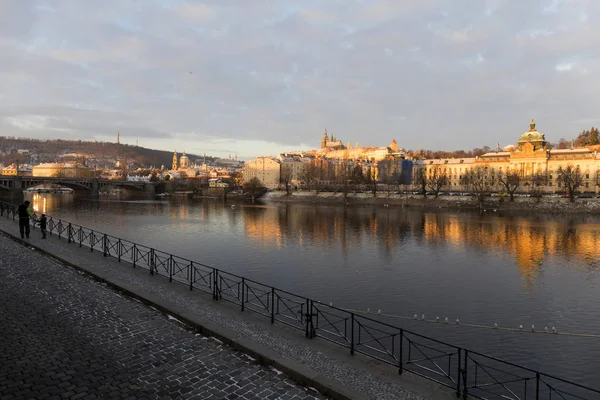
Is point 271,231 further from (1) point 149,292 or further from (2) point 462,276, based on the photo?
(1) point 149,292

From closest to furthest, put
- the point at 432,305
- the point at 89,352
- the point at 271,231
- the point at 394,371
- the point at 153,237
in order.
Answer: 1. the point at 394,371
2. the point at 89,352
3. the point at 432,305
4. the point at 153,237
5. the point at 271,231

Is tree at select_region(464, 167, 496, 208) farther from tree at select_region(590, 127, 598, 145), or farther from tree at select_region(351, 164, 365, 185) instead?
tree at select_region(590, 127, 598, 145)

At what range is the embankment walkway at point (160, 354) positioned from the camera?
7617mm

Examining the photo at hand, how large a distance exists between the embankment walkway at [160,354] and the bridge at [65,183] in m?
86.1

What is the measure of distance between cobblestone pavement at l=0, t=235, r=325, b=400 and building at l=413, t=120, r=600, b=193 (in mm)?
107363

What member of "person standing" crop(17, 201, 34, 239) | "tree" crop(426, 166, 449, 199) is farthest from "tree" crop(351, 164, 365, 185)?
"person standing" crop(17, 201, 34, 239)

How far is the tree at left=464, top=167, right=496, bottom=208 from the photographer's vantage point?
80.6 metres

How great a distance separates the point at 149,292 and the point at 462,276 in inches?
673

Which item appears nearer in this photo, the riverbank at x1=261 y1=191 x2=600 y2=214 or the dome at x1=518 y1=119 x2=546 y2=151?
the riverbank at x1=261 y1=191 x2=600 y2=214

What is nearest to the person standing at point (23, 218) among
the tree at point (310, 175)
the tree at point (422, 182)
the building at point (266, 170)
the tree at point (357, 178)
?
the tree at point (422, 182)

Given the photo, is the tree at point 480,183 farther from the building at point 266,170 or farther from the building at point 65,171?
the building at point 65,171

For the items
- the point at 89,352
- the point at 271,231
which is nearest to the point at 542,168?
the point at 271,231

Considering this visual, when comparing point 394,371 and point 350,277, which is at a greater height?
point 394,371

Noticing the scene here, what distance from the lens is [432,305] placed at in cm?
1758
